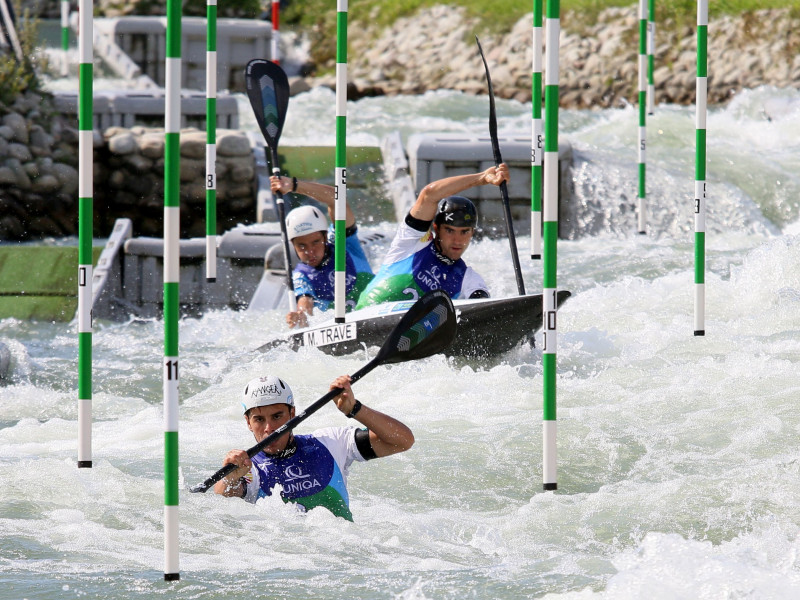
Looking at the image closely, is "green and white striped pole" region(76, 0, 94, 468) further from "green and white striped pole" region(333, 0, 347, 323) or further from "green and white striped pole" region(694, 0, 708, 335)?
"green and white striped pole" region(694, 0, 708, 335)

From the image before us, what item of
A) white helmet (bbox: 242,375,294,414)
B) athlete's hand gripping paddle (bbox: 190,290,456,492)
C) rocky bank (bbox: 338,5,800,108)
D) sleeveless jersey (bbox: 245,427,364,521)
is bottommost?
sleeveless jersey (bbox: 245,427,364,521)

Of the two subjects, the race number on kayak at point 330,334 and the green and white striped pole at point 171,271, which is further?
the race number on kayak at point 330,334

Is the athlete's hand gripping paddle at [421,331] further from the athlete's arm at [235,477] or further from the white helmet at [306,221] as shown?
the white helmet at [306,221]

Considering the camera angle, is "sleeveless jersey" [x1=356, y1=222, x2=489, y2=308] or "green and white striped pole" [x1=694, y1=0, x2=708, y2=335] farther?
"sleeveless jersey" [x1=356, y1=222, x2=489, y2=308]

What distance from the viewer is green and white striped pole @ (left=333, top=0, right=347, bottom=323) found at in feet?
18.8

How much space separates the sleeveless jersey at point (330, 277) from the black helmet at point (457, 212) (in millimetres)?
1075

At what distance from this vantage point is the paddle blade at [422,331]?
4.24 metres

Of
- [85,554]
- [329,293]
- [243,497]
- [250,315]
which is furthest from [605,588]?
[250,315]

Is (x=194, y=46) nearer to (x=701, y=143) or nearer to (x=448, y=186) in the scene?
(x=448, y=186)

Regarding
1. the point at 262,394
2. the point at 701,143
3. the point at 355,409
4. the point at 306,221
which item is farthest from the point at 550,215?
the point at 306,221

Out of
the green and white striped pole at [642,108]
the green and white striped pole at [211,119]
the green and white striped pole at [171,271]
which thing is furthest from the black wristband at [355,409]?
the green and white striped pole at [642,108]

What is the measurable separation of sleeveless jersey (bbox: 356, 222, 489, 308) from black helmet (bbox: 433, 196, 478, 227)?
0.67ft

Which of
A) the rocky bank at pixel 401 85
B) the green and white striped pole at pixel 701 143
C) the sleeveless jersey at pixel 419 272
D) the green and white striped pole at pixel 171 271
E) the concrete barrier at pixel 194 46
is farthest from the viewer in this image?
the concrete barrier at pixel 194 46

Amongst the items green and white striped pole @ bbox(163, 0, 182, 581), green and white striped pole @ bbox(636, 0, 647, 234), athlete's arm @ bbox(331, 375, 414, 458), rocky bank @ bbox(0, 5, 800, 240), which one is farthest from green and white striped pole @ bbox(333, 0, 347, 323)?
rocky bank @ bbox(0, 5, 800, 240)
